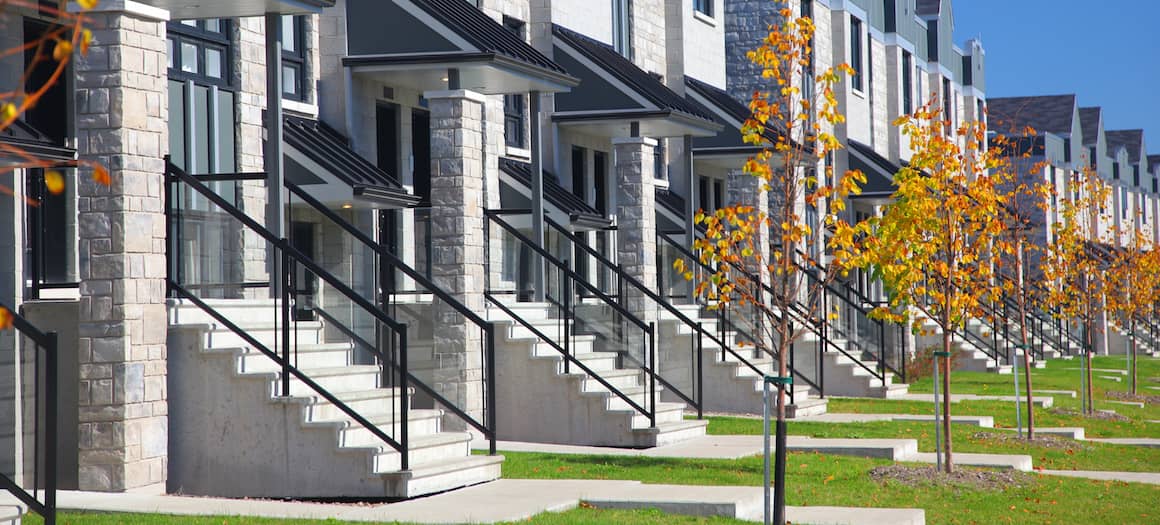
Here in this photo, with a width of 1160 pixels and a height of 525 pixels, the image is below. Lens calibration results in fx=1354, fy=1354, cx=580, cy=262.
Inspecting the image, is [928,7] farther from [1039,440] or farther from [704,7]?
[1039,440]

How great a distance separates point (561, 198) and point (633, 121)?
1.71 m

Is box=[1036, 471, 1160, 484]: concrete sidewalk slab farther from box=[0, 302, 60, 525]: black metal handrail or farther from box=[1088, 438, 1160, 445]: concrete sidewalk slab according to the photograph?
box=[0, 302, 60, 525]: black metal handrail

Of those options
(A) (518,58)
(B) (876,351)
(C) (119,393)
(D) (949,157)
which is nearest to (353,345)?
(C) (119,393)

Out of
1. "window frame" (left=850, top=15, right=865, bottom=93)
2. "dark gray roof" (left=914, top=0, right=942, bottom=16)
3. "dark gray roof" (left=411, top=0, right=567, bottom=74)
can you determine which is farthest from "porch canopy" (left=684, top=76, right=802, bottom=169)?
"dark gray roof" (left=914, top=0, right=942, bottom=16)

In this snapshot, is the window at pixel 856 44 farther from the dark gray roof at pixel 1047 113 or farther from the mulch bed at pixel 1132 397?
the dark gray roof at pixel 1047 113

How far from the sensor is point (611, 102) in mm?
21594

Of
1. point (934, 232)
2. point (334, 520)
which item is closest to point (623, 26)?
point (934, 232)

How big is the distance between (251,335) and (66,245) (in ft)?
6.71

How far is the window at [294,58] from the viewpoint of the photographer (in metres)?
16.5

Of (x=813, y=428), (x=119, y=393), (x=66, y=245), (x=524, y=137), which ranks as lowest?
(x=813, y=428)

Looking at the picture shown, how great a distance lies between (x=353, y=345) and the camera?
12.5 m

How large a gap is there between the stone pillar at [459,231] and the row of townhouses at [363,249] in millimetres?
32

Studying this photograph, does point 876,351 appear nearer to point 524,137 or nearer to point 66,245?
point 524,137

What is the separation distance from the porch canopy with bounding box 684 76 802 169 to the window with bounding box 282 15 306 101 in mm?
10497
